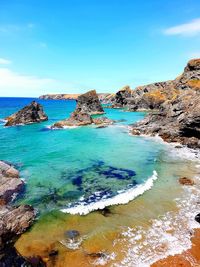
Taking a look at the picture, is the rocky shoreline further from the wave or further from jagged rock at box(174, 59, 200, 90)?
jagged rock at box(174, 59, 200, 90)

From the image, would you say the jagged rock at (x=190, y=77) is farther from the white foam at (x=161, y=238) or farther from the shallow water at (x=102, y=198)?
the white foam at (x=161, y=238)

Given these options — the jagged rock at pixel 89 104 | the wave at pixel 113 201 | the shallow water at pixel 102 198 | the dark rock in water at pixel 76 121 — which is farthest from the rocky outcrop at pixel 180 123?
the jagged rock at pixel 89 104

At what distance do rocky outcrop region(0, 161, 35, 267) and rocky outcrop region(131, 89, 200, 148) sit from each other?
108 ft

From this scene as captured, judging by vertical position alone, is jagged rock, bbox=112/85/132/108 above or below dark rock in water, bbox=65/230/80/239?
above

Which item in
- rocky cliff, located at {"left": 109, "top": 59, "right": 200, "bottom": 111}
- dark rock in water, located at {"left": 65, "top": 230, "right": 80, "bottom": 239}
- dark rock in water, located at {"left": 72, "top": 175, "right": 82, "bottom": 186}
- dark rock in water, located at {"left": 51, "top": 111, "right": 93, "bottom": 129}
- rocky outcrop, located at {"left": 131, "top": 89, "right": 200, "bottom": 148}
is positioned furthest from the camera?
rocky cliff, located at {"left": 109, "top": 59, "right": 200, "bottom": 111}

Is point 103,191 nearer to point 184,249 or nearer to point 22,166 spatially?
point 184,249

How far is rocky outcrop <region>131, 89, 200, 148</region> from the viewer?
49394 mm

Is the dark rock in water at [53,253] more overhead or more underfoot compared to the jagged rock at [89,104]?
more underfoot

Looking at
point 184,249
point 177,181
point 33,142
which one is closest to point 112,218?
point 184,249

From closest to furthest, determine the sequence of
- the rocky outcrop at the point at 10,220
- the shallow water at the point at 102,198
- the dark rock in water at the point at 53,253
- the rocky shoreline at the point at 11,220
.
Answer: the rocky shoreline at the point at 11,220
the rocky outcrop at the point at 10,220
the dark rock in water at the point at 53,253
the shallow water at the point at 102,198

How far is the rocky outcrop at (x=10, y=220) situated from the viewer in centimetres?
1636

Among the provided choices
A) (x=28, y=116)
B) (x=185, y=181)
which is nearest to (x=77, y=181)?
(x=185, y=181)

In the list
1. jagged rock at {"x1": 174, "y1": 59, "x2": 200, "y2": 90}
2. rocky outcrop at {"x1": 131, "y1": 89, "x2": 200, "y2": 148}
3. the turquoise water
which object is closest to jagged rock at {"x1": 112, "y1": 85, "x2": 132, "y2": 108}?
jagged rock at {"x1": 174, "y1": 59, "x2": 200, "y2": 90}

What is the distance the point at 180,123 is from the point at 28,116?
5709 centimetres
